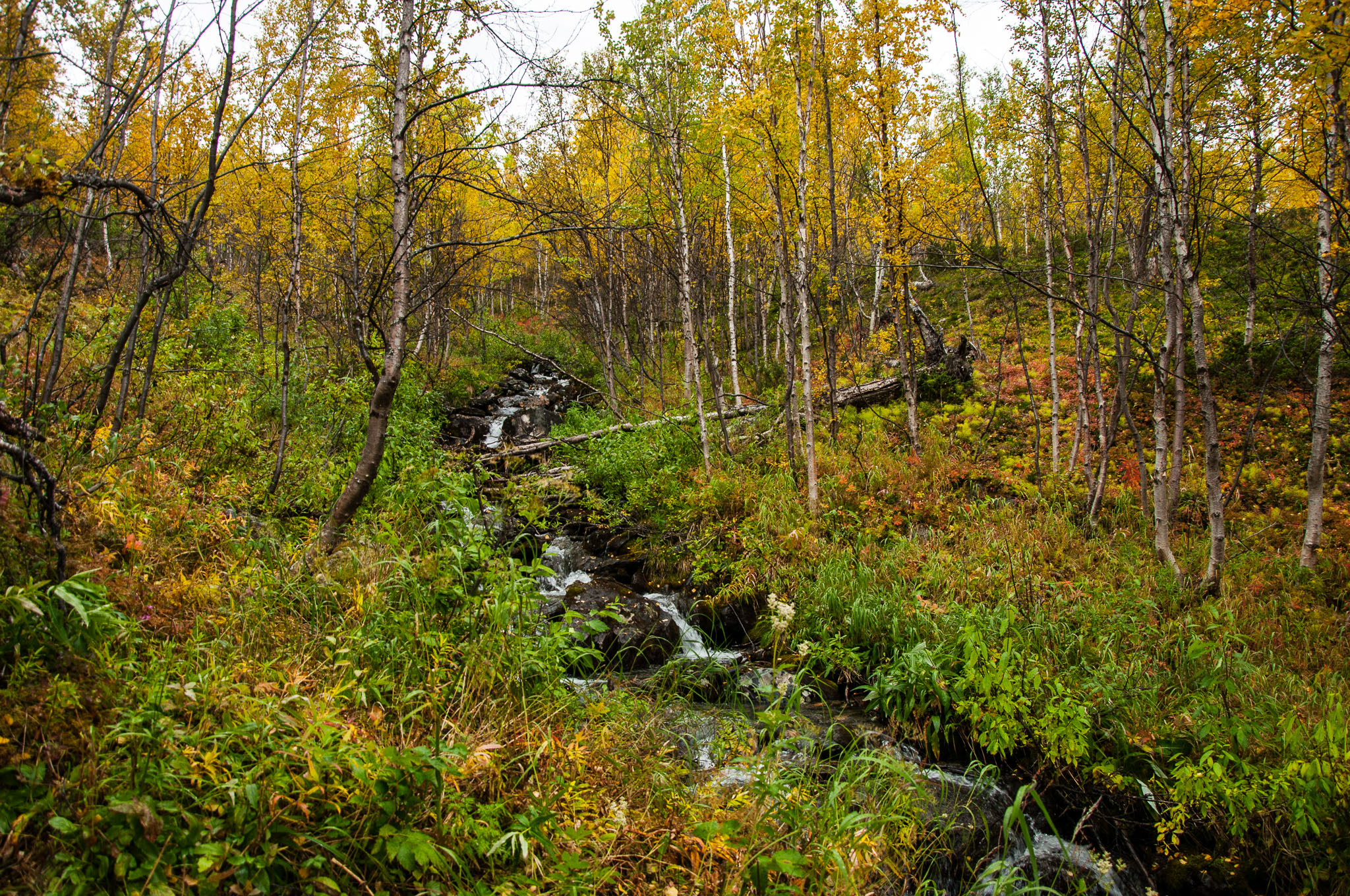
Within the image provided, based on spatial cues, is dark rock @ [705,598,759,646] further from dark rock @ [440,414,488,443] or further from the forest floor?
dark rock @ [440,414,488,443]

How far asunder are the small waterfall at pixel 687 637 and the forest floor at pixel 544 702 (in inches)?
14.9

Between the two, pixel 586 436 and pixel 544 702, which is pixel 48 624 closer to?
pixel 544 702

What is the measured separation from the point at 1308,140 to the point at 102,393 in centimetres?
972

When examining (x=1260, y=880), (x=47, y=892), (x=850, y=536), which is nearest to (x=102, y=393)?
(x=47, y=892)

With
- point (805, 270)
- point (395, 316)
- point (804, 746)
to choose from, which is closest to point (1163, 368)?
point (805, 270)

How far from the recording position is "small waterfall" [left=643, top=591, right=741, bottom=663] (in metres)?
5.37

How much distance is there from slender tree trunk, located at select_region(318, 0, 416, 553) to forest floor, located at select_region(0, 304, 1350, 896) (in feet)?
0.74

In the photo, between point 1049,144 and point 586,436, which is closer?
point 1049,144

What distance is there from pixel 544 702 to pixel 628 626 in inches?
104

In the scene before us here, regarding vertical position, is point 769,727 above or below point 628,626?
above

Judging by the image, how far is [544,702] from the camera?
2.90 metres

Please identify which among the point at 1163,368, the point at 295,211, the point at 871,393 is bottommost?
the point at 871,393

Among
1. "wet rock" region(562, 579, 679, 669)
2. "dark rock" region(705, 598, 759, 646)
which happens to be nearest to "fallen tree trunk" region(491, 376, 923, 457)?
"wet rock" region(562, 579, 679, 669)

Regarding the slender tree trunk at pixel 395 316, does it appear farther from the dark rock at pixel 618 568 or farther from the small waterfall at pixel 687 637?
the dark rock at pixel 618 568
